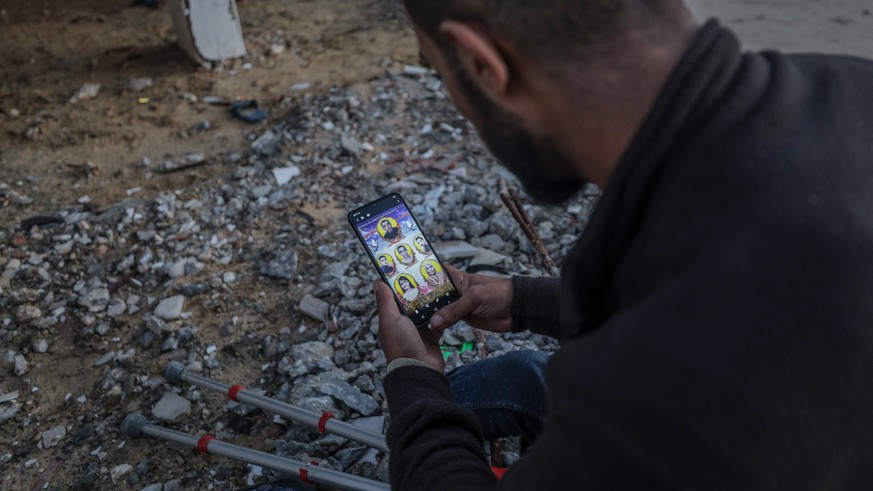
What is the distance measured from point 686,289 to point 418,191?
3.35 meters

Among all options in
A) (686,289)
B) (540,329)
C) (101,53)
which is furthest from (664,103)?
(101,53)

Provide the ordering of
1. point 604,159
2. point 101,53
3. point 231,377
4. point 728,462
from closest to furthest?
1. point 728,462
2. point 604,159
3. point 231,377
4. point 101,53

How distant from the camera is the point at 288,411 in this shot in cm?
279

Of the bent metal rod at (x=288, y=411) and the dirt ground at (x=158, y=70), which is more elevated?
the bent metal rod at (x=288, y=411)

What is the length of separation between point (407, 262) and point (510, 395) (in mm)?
641

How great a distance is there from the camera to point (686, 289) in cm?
110

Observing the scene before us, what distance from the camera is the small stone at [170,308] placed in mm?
3693

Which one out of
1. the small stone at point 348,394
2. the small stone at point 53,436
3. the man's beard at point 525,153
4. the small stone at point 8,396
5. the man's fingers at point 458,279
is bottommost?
the small stone at point 8,396

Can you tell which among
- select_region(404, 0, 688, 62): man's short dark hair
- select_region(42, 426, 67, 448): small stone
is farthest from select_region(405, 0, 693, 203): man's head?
select_region(42, 426, 67, 448): small stone

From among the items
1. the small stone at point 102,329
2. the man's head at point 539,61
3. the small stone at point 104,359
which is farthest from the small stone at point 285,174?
the man's head at point 539,61

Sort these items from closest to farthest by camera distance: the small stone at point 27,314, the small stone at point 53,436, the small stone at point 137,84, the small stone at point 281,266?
the small stone at point 53,436 < the small stone at point 27,314 < the small stone at point 281,266 < the small stone at point 137,84

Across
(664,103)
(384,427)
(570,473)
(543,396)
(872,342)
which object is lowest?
(384,427)

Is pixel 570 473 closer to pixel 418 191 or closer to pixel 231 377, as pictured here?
pixel 231 377

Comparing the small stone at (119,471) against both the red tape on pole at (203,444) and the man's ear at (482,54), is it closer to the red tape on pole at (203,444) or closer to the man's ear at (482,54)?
the red tape on pole at (203,444)
